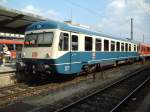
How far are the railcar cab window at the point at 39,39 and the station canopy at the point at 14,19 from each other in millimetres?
2022

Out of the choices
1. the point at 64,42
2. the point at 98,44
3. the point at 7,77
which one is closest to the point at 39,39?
the point at 64,42

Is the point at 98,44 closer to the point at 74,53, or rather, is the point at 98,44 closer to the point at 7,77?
the point at 74,53

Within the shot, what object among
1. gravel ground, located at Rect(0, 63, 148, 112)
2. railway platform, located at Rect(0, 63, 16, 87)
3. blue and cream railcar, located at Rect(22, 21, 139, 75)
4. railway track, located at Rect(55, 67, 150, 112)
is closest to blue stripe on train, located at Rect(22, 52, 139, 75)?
blue and cream railcar, located at Rect(22, 21, 139, 75)

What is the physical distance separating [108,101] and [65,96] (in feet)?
6.28

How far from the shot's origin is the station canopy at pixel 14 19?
52.8ft

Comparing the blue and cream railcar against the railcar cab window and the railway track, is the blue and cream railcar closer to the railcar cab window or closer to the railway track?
the railcar cab window

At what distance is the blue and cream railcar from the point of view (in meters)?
13.6

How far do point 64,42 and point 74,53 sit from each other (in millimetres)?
1267

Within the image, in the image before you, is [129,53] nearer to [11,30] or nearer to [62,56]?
[11,30]

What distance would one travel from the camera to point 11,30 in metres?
21.5

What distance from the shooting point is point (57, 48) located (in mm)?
13570

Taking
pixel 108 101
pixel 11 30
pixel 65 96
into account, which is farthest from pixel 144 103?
pixel 11 30

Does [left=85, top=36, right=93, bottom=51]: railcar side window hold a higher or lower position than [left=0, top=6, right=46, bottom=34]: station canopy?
lower

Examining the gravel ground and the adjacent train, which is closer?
the gravel ground
